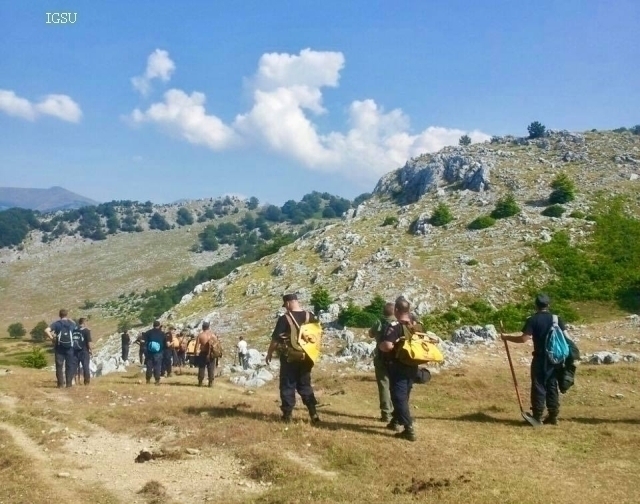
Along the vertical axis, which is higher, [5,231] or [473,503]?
[5,231]

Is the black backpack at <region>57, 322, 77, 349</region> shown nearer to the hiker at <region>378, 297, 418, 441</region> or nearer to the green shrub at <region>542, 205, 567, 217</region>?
the hiker at <region>378, 297, 418, 441</region>

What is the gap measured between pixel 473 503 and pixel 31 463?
7.76 m

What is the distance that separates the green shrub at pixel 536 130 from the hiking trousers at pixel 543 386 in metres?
70.4

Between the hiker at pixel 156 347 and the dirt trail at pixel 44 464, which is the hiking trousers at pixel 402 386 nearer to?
the dirt trail at pixel 44 464

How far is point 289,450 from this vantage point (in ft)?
31.8

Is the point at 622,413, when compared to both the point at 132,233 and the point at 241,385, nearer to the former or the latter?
the point at 241,385

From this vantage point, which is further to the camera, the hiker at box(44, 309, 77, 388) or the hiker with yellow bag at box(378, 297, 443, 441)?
the hiker at box(44, 309, 77, 388)

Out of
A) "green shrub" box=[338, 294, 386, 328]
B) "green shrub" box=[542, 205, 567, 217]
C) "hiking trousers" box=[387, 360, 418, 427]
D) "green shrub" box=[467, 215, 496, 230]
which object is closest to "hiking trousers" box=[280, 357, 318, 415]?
"hiking trousers" box=[387, 360, 418, 427]

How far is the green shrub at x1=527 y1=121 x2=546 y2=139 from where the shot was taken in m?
75.1

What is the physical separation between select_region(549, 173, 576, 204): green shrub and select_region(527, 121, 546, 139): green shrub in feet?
86.7

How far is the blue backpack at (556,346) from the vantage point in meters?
11.2

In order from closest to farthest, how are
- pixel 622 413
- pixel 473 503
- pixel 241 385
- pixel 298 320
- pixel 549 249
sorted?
1. pixel 473 503
2. pixel 298 320
3. pixel 622 413
4. pixel 241 385
5. pixel 549 249

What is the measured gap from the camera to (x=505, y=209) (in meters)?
49.6

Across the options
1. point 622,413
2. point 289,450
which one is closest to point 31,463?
point 289,450
